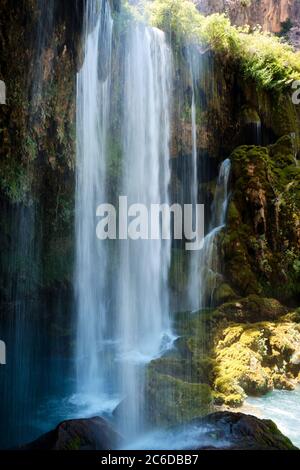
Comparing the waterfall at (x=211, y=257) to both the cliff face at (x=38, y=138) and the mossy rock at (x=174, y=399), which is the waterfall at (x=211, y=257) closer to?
the cliff face at (x=38, y=138)

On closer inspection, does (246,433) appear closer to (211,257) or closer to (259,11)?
(211,257)

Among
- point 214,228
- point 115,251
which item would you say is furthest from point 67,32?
point 214,228

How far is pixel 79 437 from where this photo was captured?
191 inches

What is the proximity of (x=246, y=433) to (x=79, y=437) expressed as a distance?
2026 millimetres

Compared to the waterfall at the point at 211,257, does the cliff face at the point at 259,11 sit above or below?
above

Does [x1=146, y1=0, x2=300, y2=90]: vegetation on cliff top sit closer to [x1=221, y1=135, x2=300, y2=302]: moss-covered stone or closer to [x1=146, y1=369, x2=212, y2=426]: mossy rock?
[x1=221, y1=135, x2=300, y2=302]: moss-covered stone

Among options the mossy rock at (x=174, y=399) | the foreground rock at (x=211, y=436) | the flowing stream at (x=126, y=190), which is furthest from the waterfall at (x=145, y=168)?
the foreground rock at (x=211, y=436)

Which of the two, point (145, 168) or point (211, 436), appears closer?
point (211, 436)

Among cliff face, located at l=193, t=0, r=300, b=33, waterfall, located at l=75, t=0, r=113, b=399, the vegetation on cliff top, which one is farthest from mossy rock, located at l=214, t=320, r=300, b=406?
cliff face, located at l=193, t=0, r=300, b=33

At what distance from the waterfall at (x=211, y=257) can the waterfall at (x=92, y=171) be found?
9.24 feet

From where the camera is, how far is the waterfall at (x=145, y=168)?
37.7 feet

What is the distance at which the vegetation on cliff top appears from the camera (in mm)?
13336

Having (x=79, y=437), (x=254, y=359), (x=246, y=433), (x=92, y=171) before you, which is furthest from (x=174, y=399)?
(x=92, y=171)

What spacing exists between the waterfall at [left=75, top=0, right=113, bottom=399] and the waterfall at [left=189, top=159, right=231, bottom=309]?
2.82m
